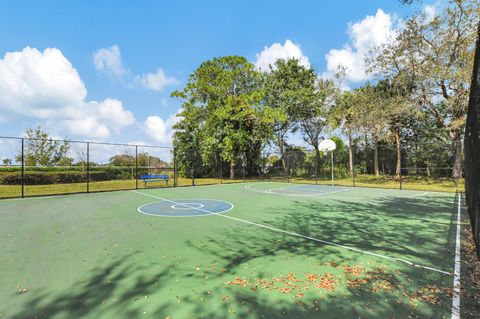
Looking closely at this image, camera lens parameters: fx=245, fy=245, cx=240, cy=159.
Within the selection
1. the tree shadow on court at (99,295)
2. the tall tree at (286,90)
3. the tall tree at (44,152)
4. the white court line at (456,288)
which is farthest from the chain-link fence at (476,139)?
the tall tree at (44,152)

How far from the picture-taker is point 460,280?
2922 mm

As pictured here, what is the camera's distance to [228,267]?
3350 millimetres

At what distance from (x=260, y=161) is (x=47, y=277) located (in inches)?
745

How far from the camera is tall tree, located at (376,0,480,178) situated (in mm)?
13305

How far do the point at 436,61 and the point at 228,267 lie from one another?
17427mm

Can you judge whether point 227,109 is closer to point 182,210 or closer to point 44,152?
point 182,210

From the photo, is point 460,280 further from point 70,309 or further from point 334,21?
point 334,21

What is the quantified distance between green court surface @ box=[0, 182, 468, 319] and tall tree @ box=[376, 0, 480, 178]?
11.4 metres

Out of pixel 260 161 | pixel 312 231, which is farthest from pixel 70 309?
pixel 260 161

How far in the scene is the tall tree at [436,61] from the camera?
13305mm

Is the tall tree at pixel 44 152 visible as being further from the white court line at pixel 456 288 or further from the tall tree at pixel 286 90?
the white court line at pixel 456 288

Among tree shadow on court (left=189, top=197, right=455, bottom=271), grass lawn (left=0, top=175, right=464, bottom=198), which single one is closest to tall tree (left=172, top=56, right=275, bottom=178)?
grass lawn (left=0, top=175, right=464, bottom=198)

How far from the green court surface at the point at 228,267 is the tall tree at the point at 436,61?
37.4 feet

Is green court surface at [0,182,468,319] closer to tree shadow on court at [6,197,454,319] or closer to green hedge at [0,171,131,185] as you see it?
tree shadow on court at [6,197,454,319]
